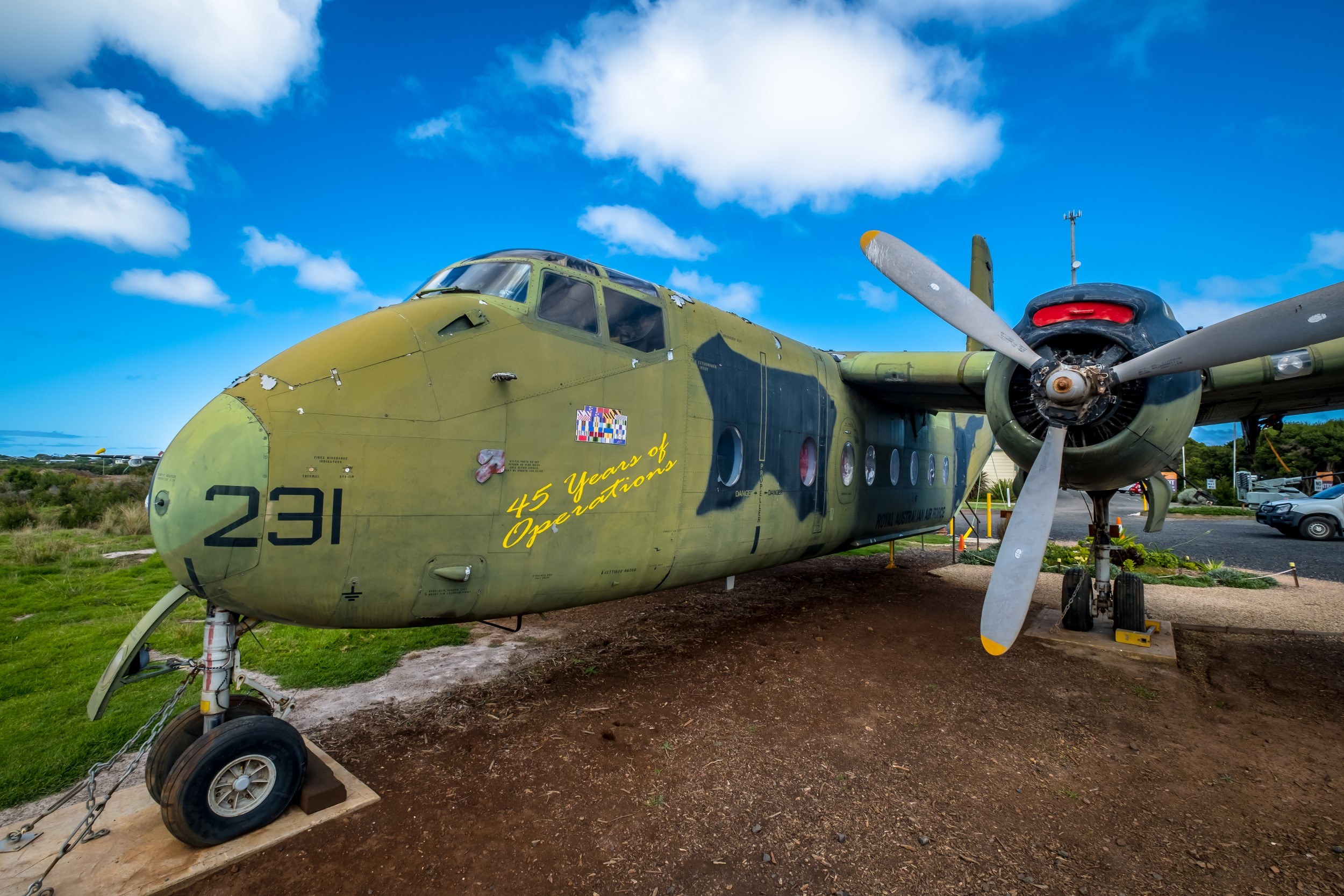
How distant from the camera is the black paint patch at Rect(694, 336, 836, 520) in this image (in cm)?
612

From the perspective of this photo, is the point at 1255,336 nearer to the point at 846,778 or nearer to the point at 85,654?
the point at 846,778

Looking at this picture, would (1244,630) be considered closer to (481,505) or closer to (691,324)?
(691,324)

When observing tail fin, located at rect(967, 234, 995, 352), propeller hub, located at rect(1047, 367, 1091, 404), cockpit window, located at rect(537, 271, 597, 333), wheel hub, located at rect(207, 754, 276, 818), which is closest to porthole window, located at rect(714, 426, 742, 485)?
cockpit window, located at rect(537, 271, 597, 333)

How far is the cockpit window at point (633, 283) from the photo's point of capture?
5.57 metres

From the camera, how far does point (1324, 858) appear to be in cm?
356

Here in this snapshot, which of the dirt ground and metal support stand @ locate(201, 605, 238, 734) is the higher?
metal support stand @ locate(201, 605, 238, 734)

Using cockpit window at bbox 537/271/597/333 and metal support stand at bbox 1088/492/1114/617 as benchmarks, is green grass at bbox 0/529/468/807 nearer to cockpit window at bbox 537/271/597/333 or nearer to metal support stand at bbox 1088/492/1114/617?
cockpit window at bbox 537/271/597/333

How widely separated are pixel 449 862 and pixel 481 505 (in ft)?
7.05

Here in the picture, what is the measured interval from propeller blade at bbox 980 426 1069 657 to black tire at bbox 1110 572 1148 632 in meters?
2.93

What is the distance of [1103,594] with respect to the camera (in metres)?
8.40

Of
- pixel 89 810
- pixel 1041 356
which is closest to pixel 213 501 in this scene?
pixel 89 810

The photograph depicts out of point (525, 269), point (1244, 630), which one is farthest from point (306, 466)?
point (1244, 630)

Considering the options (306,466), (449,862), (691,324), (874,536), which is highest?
(691,324)

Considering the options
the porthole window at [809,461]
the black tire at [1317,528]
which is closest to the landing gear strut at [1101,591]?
the porthole window at [809,461]
